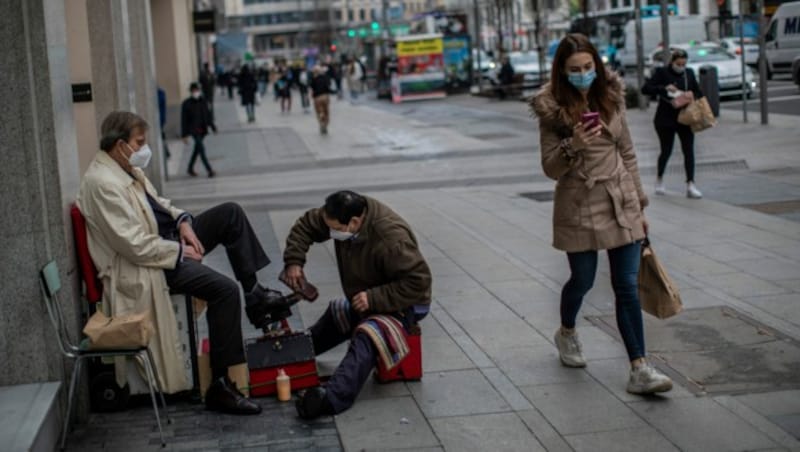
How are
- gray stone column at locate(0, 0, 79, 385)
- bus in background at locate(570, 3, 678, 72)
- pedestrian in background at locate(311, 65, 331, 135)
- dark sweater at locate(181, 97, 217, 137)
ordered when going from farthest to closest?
bus in background at locate(570, 3, 678, 72), pedestrian in background at locate(311, 65, 331, 135), dark sweater at locate(181, 97, 217, 137), gray stone column at locate(0, 0, 79, 385)

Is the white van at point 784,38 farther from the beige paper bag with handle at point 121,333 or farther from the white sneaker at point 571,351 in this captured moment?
Result: the beige paper bag with handle at point 121,333

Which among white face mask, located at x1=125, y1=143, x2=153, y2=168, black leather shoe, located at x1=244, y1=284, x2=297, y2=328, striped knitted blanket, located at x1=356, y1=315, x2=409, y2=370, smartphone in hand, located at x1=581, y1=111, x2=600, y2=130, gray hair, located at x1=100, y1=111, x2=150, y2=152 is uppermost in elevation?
gray hair, located at x1=100, y1=111, x2=150, y2=152

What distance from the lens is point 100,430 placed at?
6.83 m

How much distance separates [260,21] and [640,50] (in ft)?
440

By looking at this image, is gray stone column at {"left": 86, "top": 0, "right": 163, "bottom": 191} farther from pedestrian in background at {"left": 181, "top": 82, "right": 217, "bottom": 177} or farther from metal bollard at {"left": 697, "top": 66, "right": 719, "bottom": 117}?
metal bollard at {"left": 697, "top": 66, "right": 719, "bottom": 117}

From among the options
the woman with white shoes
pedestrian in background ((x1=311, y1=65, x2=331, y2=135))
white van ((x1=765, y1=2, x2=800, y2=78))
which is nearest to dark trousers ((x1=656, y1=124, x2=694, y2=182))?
the woman with white shoes

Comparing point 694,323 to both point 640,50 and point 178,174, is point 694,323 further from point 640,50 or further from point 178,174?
point 640,50

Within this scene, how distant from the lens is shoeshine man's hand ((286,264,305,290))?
7324mm

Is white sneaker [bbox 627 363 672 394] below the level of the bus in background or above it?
below

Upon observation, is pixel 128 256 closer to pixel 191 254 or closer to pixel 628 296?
pixel 191 254

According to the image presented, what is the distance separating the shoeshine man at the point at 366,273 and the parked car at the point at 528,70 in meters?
34.7

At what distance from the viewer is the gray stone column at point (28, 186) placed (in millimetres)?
6570

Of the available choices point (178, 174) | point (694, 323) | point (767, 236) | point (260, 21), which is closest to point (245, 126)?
point (178, 174)

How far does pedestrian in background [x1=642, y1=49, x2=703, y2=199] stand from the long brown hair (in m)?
7.43
